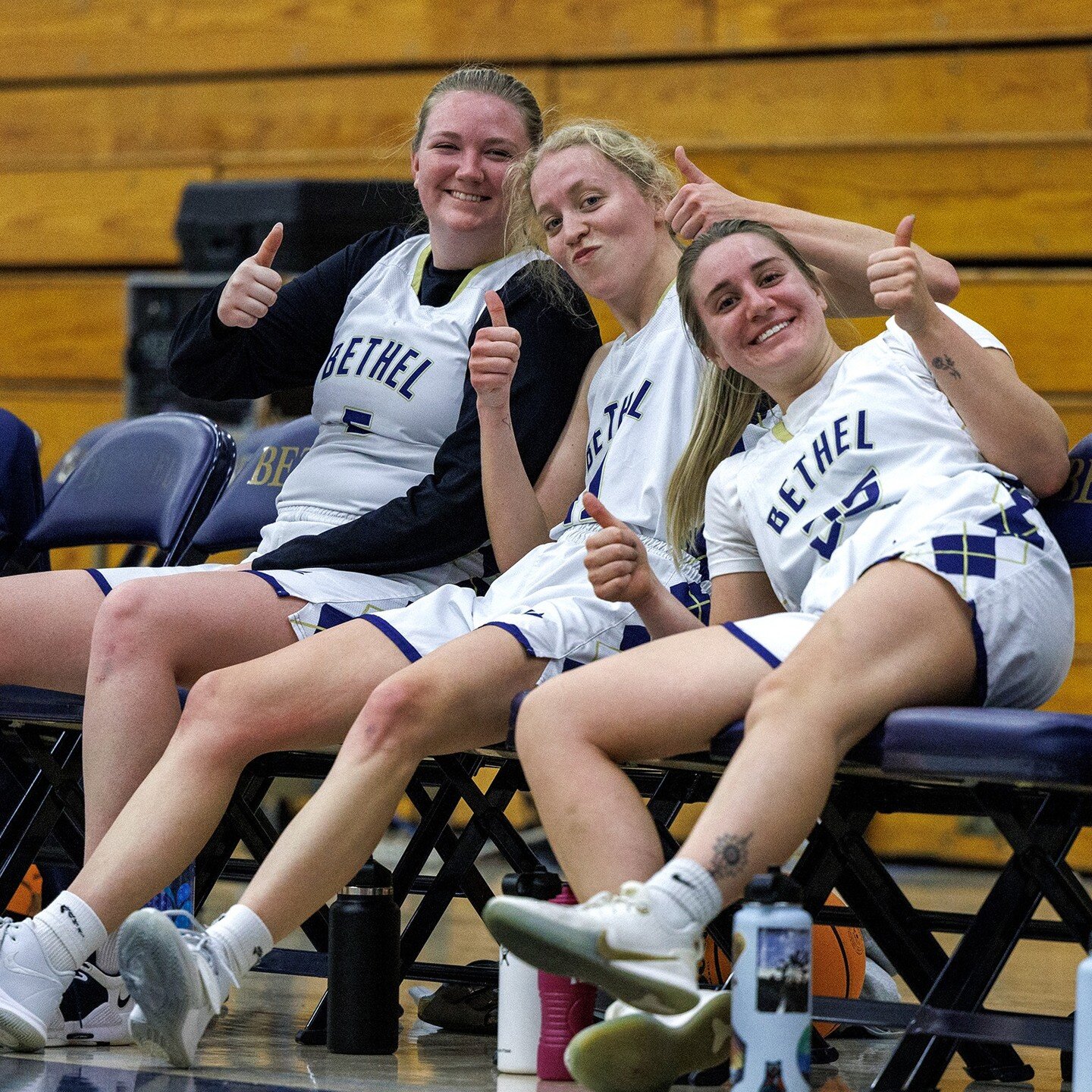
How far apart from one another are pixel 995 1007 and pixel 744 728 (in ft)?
3.78

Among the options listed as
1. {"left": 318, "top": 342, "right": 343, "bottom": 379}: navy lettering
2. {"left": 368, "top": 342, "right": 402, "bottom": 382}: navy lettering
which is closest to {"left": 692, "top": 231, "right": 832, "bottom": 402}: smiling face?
{"left": 368, "top": 342, "right": 402, "bottom": 382}: navy lettering

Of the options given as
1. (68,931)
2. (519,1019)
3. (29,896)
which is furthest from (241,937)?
(29,896)

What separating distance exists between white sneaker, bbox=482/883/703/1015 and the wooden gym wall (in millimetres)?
3427

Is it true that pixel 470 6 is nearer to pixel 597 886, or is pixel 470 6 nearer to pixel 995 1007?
pixel 995 1007

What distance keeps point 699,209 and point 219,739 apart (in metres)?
0.94

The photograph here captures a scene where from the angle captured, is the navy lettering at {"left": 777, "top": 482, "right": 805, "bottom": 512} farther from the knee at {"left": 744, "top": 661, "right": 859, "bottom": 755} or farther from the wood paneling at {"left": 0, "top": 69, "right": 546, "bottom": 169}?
the wood paneling at {"left": 0, "top": 69, "right": 546, "bottom": 169}

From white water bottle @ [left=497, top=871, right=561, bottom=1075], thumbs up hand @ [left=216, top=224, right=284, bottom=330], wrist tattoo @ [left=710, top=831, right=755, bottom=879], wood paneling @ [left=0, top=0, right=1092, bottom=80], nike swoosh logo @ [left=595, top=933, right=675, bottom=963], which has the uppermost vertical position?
wood paneling @ [left=0, top=0, right=1092, bottom=80]

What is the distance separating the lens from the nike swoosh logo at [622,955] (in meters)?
1.53

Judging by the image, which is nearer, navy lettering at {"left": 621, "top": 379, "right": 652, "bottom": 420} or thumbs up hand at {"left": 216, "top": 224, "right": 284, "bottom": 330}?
navy lettering at {"left": 621, "top": 379, "right": 652, "bottom": 420}

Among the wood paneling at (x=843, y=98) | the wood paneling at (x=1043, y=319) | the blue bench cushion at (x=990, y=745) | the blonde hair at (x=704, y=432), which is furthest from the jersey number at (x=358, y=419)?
the wood paneling at (x=1043, y=319)

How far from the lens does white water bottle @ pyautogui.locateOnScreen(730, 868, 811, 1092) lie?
1.58 meters

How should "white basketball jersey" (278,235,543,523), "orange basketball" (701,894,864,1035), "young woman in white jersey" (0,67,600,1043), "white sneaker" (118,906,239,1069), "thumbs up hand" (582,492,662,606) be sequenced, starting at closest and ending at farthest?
"white sneaker" (118,906,239,1069) < "thumbs up hand" (582,492,662,606) < "young woman in white jersey" (0,67,600,1043) < "orange basketball" (701,894,864,1035) < "white basketball jersey" (278,235,543,523)

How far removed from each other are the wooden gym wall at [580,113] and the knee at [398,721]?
313 cm

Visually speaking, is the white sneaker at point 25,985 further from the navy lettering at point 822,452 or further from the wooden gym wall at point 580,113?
the wooden gym wall at point 580,113
